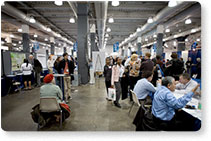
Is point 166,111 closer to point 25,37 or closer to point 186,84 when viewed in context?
point 186,84

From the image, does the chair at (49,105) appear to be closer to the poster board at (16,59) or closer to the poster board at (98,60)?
the poster board at (98,60)

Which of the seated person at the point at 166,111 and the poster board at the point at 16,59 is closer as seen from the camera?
the seated person at the point at 166,111

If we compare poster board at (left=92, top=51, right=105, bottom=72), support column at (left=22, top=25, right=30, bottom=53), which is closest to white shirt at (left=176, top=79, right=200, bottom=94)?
poster board at (left=92, top=51, right=105, bottom=72)

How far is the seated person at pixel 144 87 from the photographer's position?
2074 millimetres

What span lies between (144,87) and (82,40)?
3943 mm

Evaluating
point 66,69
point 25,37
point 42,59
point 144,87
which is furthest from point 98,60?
point 25,37

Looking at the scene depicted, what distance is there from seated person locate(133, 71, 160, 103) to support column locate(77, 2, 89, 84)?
3.56 meters

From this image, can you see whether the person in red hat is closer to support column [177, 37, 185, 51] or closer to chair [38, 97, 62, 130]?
chair [38, 97, 62, 130]

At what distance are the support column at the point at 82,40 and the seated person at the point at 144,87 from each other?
356cm

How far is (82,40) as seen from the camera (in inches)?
207

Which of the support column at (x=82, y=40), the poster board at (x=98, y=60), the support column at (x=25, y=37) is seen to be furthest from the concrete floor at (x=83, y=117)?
the support column at (x=25, y=37)

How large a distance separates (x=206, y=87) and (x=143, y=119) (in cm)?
89

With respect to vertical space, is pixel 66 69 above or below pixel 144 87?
above

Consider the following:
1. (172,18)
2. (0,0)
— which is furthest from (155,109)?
(172,18)
